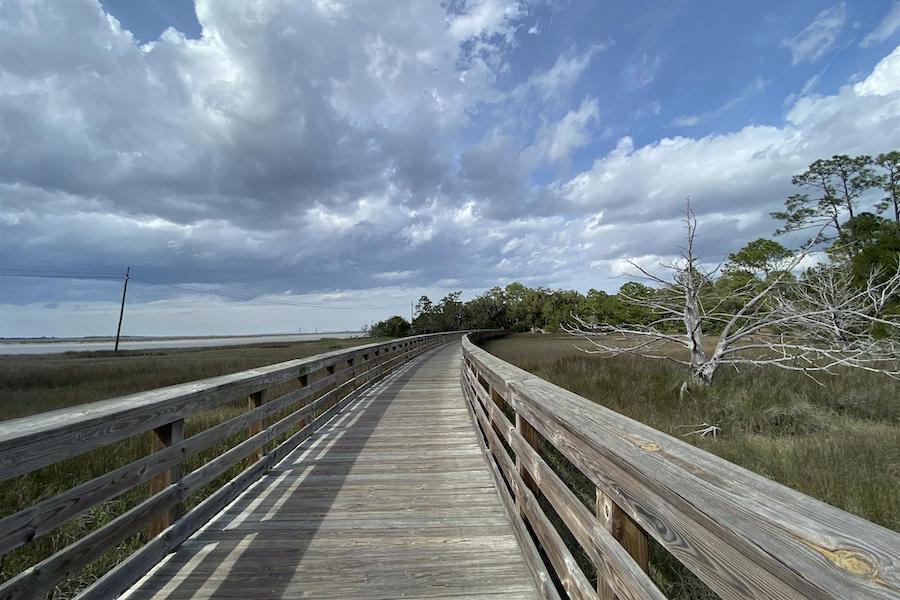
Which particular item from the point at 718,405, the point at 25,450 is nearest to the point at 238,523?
the point at 25,450

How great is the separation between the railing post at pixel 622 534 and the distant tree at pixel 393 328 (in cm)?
6900

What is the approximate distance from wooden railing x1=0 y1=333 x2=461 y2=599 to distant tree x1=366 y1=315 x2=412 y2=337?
6673cm

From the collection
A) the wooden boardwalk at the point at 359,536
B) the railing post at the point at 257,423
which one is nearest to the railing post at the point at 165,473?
the wooden boardwalk at the point at 359,536

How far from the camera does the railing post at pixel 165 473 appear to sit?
2750 millimetres

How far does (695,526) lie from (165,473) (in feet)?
9.94

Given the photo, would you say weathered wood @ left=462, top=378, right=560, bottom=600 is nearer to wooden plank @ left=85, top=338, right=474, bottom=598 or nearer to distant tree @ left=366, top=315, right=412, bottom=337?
wooden plank @ left=85, top=338, right=474, bottom=598

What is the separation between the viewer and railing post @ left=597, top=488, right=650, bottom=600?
4.67 ft

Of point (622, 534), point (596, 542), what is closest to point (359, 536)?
point (596, 542)

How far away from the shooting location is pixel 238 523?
3342mm

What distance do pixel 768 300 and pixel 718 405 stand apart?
126 inches

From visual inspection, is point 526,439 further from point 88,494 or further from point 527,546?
point 88,494

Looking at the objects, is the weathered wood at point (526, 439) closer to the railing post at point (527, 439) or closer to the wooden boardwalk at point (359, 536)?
the railing post at point (527, 439)

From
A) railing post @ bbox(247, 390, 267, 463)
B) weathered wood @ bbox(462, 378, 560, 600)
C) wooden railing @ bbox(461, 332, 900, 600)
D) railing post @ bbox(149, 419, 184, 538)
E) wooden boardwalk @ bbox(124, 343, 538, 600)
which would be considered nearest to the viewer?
wooden railing @ bbox(461, 332, 900, 600)

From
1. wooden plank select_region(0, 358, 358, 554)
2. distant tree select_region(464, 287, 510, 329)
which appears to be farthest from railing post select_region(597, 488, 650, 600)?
distant tree select_region(464, 287, 510, 329)
